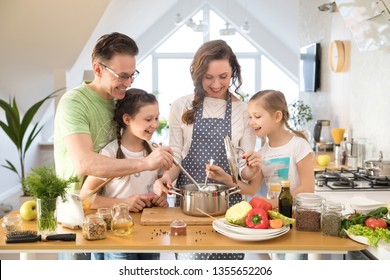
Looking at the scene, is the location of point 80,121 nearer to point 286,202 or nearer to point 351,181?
point 286,202

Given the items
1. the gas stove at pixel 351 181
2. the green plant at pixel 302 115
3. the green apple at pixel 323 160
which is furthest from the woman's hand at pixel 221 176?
the green plant at pixel 302 115

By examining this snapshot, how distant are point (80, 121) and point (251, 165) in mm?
637

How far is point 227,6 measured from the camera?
29.4 ft

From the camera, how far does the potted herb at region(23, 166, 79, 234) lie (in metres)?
1.49

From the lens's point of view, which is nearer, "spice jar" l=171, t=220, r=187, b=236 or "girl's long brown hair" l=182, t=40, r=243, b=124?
"spice jar" l=171, t=220, r=187, b=236

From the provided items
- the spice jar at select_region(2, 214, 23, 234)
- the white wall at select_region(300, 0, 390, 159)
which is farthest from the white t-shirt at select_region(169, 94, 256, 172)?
the white wall at select_region(300, 0, 390, 159)

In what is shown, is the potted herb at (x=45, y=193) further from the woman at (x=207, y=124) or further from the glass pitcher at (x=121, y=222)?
the woman at (x=207, y=124)

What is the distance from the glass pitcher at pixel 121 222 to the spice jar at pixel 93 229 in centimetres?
5

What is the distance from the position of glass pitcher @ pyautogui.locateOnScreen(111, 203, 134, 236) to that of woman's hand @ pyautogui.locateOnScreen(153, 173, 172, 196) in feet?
0.85

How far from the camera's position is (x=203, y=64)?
191cm

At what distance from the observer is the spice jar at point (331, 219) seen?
4.75 ft

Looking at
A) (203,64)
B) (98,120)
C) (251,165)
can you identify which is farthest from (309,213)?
(98,120)

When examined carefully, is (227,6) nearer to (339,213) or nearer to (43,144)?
(43,144)

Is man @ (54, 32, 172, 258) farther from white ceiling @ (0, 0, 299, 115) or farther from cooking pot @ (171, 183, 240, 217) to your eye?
white ceiling @ (0, 0, 299, 115)
